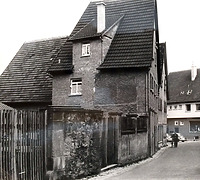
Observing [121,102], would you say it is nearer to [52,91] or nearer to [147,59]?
[147,59]

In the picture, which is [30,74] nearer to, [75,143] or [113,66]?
[113,66]

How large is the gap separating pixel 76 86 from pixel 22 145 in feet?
51.9

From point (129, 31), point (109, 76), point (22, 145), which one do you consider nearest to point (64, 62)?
point (109, 76)

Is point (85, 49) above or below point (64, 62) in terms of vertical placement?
above

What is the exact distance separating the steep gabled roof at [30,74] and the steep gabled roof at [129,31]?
4.73m

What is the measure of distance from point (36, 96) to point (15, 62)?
20.4ft

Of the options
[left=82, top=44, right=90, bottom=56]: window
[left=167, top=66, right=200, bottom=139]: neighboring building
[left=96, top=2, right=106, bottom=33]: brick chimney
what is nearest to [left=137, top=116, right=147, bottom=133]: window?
[left=82, top=44, right=90, bottom=56]: window

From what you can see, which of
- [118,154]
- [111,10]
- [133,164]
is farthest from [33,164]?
[111,10]

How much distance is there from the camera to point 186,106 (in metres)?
56.3

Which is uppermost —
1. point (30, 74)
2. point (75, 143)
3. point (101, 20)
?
point (101, 20)

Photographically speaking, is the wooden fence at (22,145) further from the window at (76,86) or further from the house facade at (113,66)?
the window at (76,86)

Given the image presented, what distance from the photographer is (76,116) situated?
13.2 metres

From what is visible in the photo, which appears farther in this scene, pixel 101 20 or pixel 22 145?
pixel 101 20

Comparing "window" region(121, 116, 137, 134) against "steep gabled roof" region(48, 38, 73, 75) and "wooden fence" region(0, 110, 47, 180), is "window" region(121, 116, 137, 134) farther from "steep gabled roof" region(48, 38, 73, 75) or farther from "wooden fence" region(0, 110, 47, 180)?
"steep gabled roof" region(48, 38, 73, 75)
